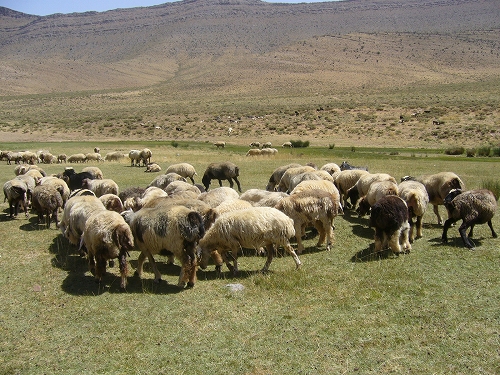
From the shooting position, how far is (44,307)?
287 inches

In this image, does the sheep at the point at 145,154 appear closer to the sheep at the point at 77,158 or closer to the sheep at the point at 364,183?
the sheep at the point at 77,158

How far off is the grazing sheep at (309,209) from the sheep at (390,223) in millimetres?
1111

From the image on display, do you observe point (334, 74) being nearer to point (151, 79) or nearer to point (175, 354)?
point (151, 79)

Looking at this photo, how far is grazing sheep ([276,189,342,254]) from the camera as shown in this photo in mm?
10117

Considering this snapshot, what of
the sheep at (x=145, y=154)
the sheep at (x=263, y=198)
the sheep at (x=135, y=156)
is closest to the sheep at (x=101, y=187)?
the sheep at (x=263, y=198)

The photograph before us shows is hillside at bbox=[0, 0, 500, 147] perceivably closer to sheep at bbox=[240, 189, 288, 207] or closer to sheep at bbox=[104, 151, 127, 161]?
sheep at bbox=[104, 151, 127, 161]

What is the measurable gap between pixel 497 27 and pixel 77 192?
157 meters

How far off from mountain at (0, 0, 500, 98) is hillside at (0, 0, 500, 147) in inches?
16.6

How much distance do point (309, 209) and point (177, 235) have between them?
136 inches

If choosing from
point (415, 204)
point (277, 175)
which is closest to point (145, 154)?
point (277, 175)

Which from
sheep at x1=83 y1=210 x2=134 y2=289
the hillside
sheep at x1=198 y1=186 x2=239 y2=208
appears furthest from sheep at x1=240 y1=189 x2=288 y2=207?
the hillside

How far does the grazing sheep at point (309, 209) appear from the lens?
10.1 metres

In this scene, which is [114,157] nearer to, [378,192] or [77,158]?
[77,158]

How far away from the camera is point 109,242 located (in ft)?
26.2
